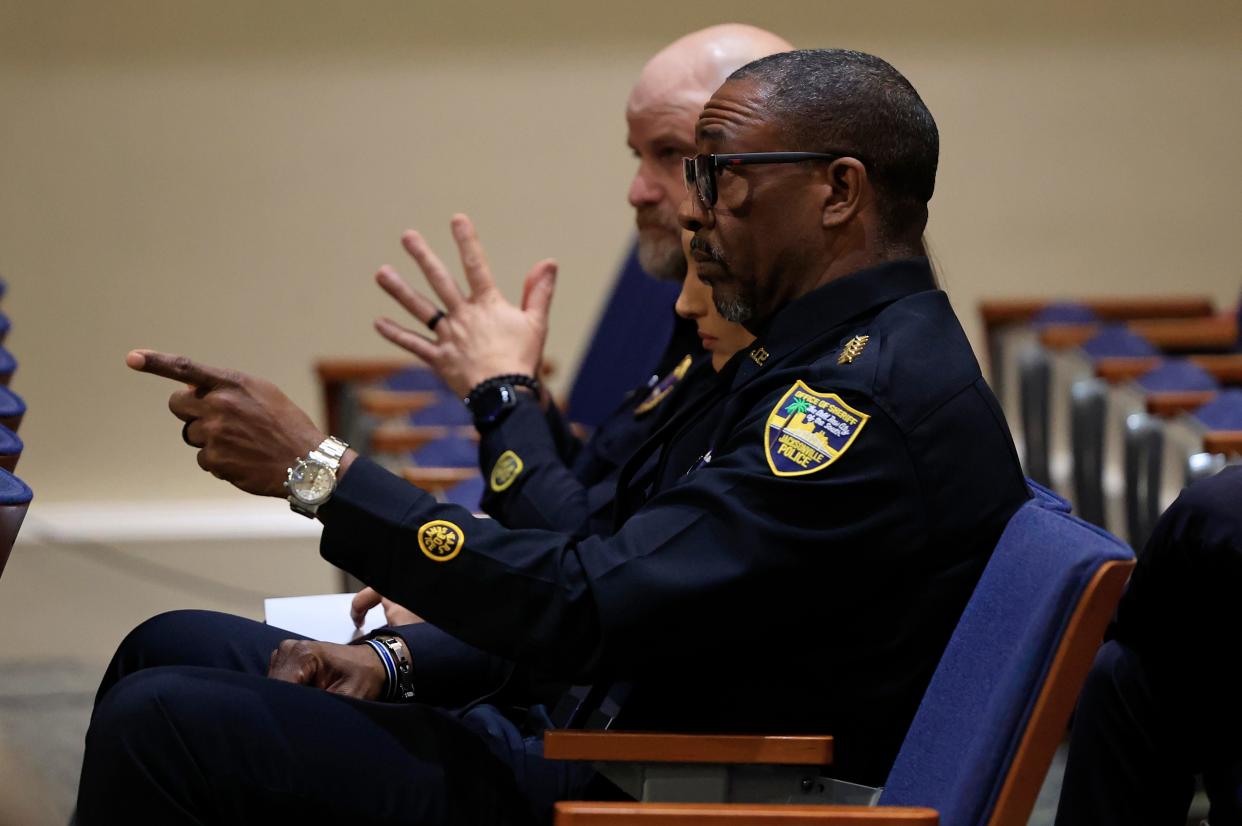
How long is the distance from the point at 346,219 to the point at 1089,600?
410 centimetres

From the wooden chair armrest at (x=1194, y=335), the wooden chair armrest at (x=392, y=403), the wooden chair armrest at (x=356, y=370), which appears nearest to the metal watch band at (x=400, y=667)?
the wooden chair armrest at (x=392, y=403)

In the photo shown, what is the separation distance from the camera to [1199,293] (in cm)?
541

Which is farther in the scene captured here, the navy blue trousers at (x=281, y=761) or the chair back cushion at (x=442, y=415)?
the chair back cushion at (x=442, y=415)

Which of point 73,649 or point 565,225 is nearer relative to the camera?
point 73,649

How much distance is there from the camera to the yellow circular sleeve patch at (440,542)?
1526 mm

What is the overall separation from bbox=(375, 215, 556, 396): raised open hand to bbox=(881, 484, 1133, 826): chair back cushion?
3.39 feet

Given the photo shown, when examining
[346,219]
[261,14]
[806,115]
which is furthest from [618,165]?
[806,115]

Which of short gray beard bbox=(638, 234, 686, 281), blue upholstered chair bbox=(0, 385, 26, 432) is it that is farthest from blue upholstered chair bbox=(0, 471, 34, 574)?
short gray beard bbox=(638, 234, 686, 281)

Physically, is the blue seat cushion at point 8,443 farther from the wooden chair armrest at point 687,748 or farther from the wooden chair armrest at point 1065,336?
the wooden chair armrest at point 1065,336

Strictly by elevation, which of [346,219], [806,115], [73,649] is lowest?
[73,649]

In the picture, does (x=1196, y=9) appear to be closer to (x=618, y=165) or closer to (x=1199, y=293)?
(x=1199, y=293)

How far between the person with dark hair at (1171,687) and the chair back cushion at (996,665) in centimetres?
25

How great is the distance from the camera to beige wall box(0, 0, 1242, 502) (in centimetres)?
504

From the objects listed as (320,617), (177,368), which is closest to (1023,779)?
(177,368)
